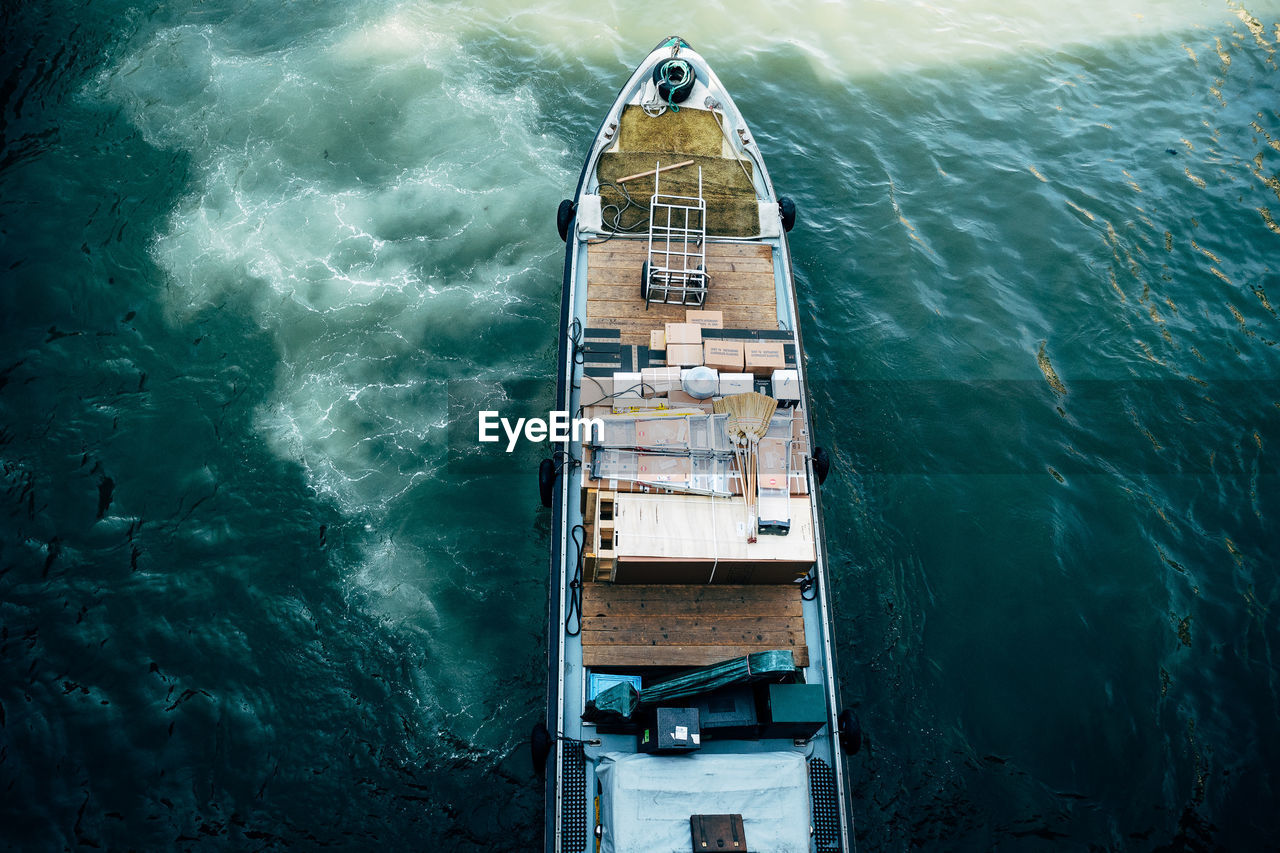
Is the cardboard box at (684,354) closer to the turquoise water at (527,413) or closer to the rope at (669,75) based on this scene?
the turquoise water at (527,413)

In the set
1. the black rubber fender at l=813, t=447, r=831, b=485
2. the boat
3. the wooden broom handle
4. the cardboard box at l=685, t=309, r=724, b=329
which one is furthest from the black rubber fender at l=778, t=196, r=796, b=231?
the black rubber fender at l=813, t=447, r=831, b=485

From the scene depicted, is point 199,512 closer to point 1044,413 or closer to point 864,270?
point 864,270

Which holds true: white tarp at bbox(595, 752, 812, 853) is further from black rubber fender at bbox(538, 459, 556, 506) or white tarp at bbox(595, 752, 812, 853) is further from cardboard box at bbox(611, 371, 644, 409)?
cardboard box at bbox(611, 371, 644, 409)

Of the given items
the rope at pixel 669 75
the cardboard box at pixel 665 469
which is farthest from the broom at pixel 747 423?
the rope at pixel 669 75

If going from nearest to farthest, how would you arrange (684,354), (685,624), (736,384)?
(685,624) → (736,384) → (684,354)

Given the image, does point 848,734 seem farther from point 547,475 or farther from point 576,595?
point 547,475

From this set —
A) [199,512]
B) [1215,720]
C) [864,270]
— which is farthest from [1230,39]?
[199,512]

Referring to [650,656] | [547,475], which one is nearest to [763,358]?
[547,475]
